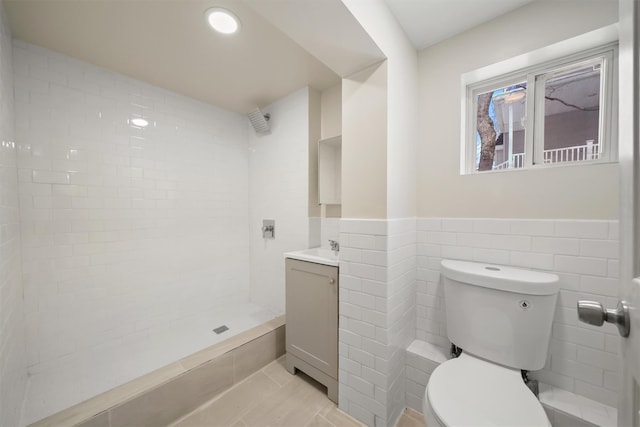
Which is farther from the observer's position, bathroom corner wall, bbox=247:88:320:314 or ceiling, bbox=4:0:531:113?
bathroom corner wall, bbox=247:88:320:314

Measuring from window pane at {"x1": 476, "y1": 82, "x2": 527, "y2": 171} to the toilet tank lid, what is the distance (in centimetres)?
65

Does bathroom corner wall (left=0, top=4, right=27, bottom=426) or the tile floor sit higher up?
bathroom corner wall (left=0, top=4, right=27, bottom=426)

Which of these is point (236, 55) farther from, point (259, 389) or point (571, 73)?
point (259, 389)

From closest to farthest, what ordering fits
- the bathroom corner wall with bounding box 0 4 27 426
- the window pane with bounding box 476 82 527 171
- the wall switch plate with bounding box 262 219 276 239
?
1. the bathroom corner wall with bounding box 0 4 27 426
2. the window pane with bounding box 476 82 527 171
3. the wall switch plate with bounding box 262 219 276 239

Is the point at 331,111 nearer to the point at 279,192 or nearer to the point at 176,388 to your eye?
the point at 279,192

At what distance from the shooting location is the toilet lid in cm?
86

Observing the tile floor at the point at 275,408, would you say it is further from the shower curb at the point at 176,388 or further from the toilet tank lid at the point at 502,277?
the toilet tank lid at the point at 502,277

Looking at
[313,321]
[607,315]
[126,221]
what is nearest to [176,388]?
[313,321]

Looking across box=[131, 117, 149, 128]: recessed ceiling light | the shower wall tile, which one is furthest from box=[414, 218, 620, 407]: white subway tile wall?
box=[131, 117, 149, 128]: recessed ceiling light

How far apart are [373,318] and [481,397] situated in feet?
1.73

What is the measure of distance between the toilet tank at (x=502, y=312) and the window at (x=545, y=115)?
65 centimetres

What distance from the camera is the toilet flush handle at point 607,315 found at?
427mm

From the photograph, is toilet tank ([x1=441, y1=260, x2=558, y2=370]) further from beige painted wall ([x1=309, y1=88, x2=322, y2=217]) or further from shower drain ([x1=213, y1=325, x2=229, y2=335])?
shower drain ([x1=213, y1=325, x2=229, y2=335])

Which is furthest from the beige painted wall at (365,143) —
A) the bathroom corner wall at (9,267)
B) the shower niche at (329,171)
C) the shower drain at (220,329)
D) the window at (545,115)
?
the bathroom corner wall at (9,267)
